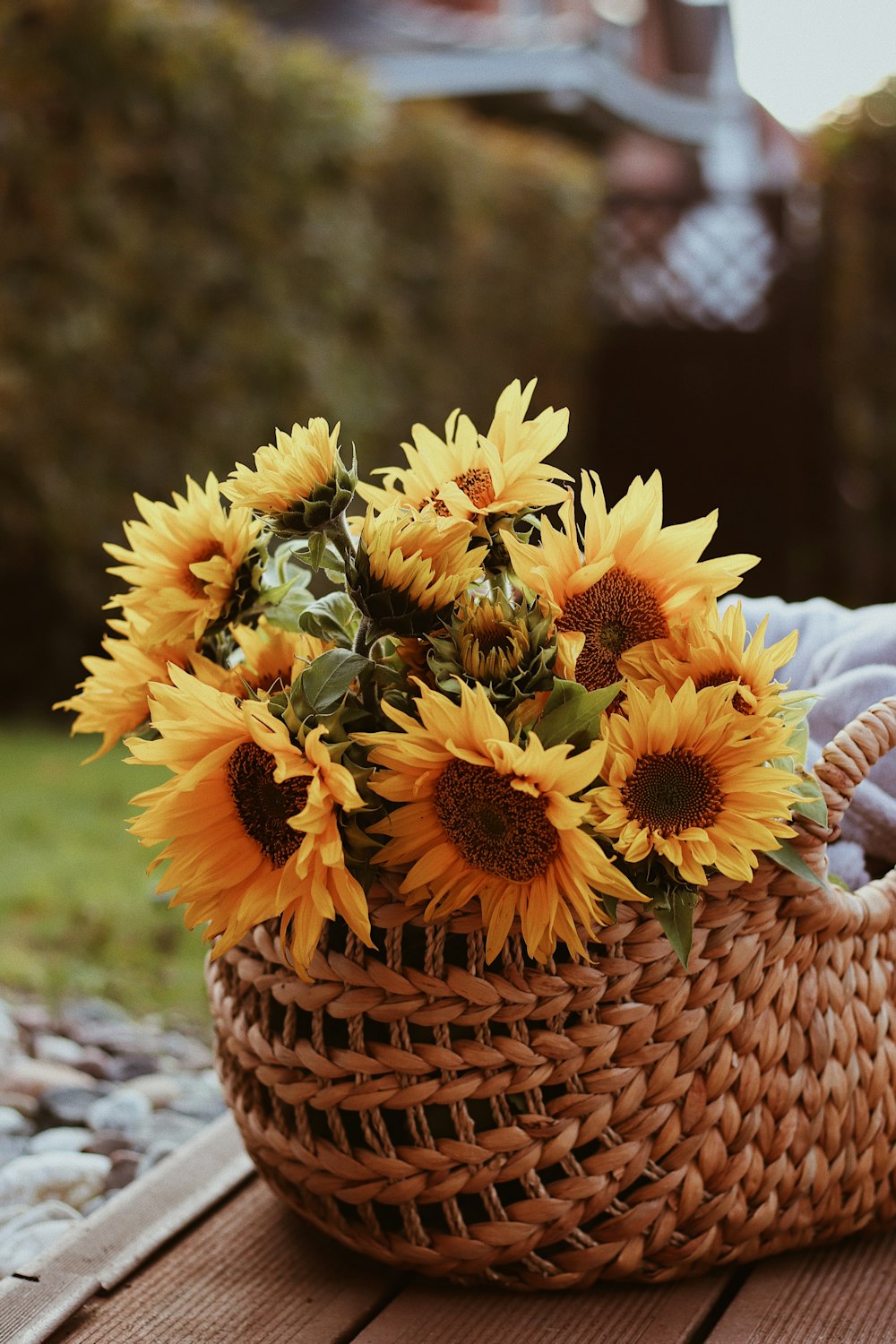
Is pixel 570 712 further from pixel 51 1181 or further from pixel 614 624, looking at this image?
pixel 51 1181

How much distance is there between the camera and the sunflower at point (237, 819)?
76cm

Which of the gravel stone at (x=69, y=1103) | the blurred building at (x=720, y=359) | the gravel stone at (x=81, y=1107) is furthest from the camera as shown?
the blurred building at (x=720, y=359)

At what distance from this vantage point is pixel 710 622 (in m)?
0.82

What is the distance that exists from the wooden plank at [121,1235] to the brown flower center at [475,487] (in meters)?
0.61

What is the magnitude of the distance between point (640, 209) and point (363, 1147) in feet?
19.3

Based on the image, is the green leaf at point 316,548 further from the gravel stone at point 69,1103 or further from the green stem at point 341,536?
the gravel stone at point 69,1103

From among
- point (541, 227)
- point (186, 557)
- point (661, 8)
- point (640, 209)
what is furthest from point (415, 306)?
point (661, 8)

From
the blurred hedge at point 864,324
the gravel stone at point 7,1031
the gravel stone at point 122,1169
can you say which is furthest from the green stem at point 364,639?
the blurred hedge at point 864,324

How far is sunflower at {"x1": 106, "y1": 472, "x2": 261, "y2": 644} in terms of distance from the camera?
0.91 m

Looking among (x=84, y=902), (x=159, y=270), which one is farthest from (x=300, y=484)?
(x=159, y=270)

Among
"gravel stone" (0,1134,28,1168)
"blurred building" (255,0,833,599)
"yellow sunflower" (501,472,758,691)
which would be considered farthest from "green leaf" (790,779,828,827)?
"blurred building" (255,0,833,599)

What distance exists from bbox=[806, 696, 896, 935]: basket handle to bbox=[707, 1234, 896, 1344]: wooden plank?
0.26 meters

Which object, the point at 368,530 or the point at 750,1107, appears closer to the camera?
the point at 368,530

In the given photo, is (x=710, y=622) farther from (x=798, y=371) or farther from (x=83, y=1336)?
(x=798, y=371)
